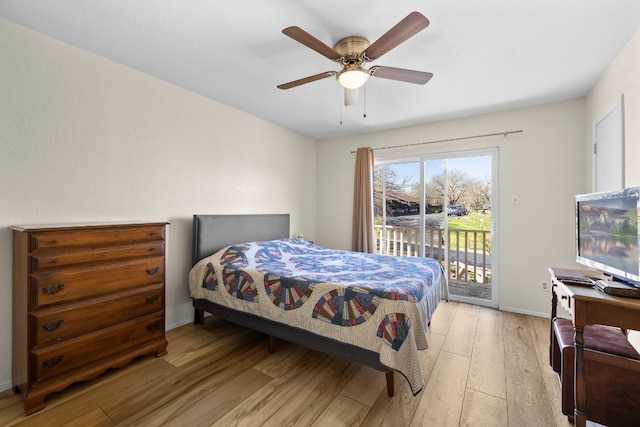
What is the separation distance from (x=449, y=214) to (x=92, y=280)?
160 inches

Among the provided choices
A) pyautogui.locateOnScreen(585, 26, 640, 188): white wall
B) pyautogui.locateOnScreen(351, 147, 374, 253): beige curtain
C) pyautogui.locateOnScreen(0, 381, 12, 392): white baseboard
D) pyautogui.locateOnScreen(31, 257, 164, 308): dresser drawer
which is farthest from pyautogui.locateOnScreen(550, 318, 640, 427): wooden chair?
pyautogui.locateOnScreen(0, 381, 12, 392): white baseboard

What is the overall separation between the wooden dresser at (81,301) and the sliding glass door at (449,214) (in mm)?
3284

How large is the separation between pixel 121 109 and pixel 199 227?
1302mm

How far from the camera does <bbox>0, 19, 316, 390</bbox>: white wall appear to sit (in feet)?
6.26

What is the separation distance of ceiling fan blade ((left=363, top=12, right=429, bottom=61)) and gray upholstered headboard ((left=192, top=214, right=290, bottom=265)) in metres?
2.31

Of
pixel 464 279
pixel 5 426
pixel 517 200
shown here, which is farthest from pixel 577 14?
pixel 5 426

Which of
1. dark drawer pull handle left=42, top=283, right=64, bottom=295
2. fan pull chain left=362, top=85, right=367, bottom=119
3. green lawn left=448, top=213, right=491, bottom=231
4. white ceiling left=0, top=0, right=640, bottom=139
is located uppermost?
fan pull chain left=362, top=85, right=367, bottom=119

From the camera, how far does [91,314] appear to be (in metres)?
1.93

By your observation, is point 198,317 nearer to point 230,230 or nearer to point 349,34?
point 230,230

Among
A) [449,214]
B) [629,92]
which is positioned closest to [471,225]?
[449,214]

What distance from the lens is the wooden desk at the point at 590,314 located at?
4.41 ft

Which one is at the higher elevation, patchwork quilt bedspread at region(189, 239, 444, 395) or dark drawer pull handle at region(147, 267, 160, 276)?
dark drawer pull handle at region(147, 267, 160, 276)

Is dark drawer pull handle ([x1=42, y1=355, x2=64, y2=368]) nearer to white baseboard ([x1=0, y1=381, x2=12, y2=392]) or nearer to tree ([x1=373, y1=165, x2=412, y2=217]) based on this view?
white baseboard ([x1=0, y1=381, x2=12, y2=392])

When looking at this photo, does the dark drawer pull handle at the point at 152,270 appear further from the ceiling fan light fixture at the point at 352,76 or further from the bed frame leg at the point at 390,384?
the ceiling fan light fixture at the point at 352,76
